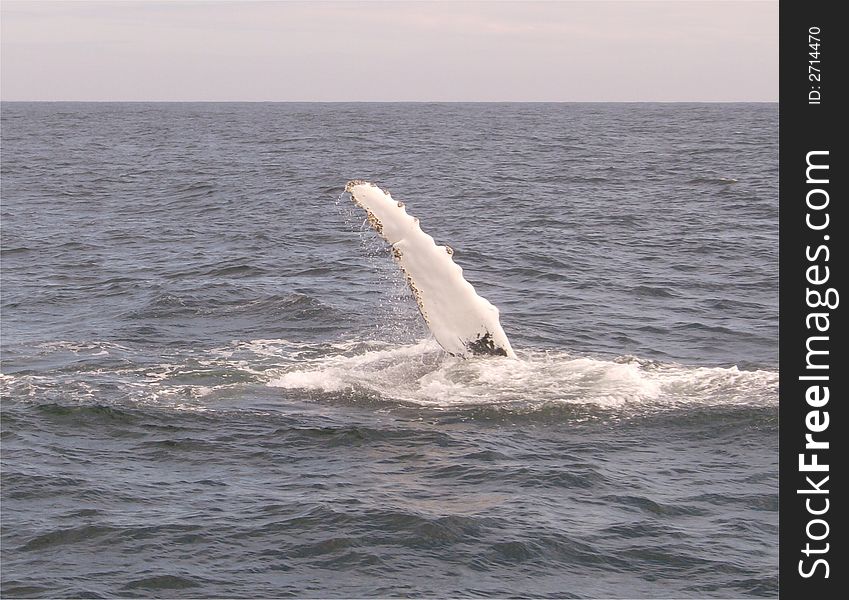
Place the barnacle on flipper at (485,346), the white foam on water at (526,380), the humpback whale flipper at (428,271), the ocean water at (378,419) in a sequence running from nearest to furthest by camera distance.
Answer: the ocean water at (378,419)
the humpback whale flipper at (428,271)
the white foam on water at (526,380)
the barnacle on flipper at (485,346)

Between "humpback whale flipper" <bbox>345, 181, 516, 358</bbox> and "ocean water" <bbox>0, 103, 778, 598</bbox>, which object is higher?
"humpback whale flipper" <bbox>345, 181, 516, 358</bbox>

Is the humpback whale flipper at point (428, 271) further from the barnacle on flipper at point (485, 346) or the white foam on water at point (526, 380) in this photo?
the white foam on water at point (526, 380)

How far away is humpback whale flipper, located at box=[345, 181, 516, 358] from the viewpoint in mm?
18281

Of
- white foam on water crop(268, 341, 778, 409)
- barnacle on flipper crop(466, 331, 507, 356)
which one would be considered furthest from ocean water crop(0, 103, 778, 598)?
barnacle on flipper crop(466, 331, 507, 356)

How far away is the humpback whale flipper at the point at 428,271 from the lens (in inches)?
720

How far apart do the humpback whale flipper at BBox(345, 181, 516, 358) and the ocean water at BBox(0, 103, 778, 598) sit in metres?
0.79

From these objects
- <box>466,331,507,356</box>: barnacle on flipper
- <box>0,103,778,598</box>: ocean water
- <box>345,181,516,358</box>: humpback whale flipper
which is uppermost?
<box>345,181,516,358</box>: humpback whale flipper

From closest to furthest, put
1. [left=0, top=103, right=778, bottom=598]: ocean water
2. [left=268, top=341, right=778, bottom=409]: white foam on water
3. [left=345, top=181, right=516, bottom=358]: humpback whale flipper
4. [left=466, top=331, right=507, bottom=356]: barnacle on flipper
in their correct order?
[left=0, top=103, right=778, bottom=598]: ocean water
[left=345, top=181, right=516, bottom=358]: humpback whale flipper
[left=268, top=341, right=778, bottom=409]: white foam on water
[left=466, top=331, right=507, bottom=356]: barnacle on flipper

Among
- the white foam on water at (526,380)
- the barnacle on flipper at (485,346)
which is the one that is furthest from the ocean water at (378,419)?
the barnacle on flipper at (485,346)

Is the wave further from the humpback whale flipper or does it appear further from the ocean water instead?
the humpback whale flipper

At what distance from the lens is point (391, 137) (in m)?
95.4

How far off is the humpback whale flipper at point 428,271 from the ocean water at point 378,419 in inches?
30.9

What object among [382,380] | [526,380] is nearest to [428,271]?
[382,380]
